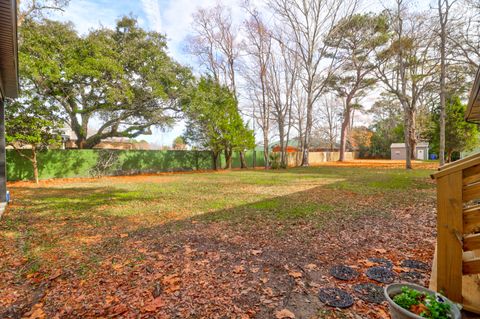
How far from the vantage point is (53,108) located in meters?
11.3

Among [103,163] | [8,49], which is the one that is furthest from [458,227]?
A: [103,163]

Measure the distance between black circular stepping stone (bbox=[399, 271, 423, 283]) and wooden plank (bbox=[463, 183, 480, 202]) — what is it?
3.81 feet

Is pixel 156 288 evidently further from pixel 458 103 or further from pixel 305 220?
pixel 458 103

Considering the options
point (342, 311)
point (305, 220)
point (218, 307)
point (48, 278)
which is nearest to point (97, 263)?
point (48, 278)

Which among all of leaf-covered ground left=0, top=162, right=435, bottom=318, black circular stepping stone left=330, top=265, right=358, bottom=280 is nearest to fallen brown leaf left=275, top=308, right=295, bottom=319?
leaf-covered ground left=0, top=162, right=435, bottom=318

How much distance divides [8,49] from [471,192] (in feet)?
20.6

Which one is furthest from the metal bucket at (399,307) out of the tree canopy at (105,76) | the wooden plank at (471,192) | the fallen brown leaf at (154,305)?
the tree canopy at (105,76)

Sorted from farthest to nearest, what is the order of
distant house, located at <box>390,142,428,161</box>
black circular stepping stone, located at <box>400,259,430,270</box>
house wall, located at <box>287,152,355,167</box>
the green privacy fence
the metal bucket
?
1. distant house, located at <box>390,142,428,161</box>
2. house wall, located at <box>287,152,355,167</box>
3. the green privacy fence
4. black circular stepping stone, located at <box>400,259,430,270</box>
5. the metal bucket

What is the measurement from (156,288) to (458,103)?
2377 cm

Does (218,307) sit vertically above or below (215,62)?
below

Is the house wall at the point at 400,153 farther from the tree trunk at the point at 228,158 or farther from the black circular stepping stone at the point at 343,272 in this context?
the black circular stepping stone at the point at 343,272

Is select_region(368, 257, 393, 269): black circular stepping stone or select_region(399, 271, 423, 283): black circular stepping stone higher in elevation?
select_region(399, 271, 423, 283): black circular stepping stone

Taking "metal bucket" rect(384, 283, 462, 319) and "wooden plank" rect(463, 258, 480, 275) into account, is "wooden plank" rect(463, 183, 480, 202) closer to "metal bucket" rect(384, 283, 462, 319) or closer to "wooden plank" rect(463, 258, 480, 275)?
"wooden plank" rect(463, 258, 480, 275)

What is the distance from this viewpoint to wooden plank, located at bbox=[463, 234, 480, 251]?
160 cm
